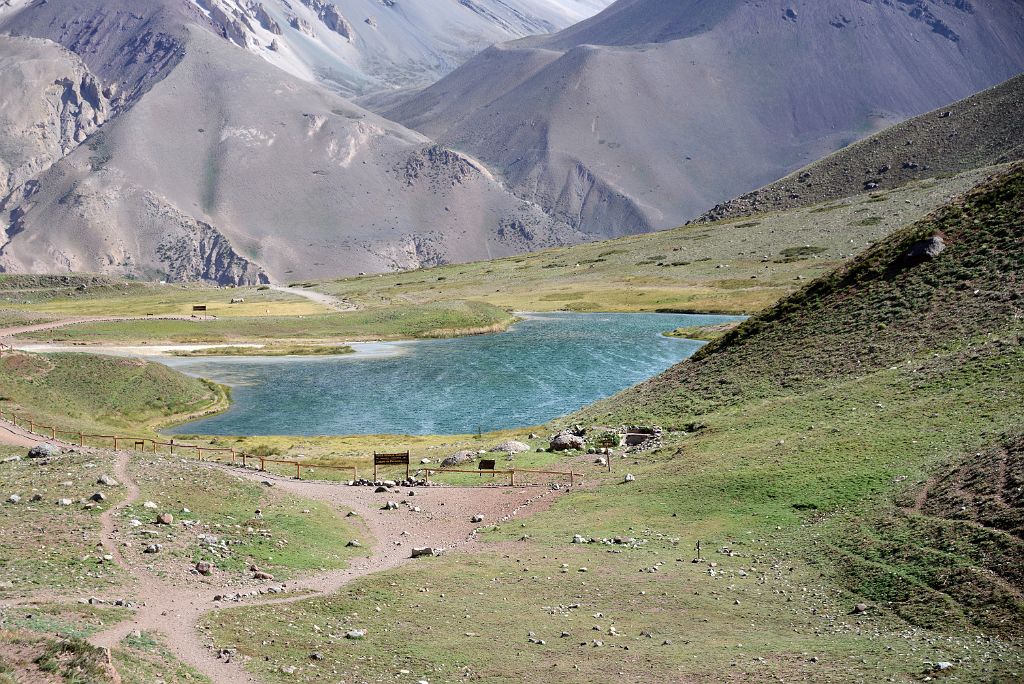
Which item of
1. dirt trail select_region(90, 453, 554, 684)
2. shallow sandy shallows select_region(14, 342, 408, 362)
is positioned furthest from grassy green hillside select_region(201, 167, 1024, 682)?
shallow sandy shallows select_region(14, 342, 408, 362)

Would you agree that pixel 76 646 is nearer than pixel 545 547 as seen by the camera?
Yes

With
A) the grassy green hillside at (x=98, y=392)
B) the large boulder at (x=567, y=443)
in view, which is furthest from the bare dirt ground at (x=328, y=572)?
the grassy green hillside at (x=98, y=392)

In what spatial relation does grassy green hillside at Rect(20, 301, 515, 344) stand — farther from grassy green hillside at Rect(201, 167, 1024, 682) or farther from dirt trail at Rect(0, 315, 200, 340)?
grassy green hillside at Rect(201, 167, 1024, 682)

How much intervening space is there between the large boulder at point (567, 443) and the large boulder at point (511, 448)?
192 cm

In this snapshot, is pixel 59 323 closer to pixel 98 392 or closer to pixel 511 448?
pixel 98 392

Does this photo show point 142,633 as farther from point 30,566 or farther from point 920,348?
point 920,348

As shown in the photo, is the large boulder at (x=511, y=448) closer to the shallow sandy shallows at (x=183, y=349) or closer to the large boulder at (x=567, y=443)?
the large boulder at (x=567, y=443)

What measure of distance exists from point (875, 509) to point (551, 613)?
13.0m

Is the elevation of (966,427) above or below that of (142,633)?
above

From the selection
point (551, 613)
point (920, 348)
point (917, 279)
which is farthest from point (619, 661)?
point (917, 279)

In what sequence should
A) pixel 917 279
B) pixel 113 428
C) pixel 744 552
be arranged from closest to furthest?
1. pixel 744 552
2. pixel 917 279
3. pixel 113 428

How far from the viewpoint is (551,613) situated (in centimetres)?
2886

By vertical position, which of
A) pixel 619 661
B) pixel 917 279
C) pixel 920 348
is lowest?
pixel 619 661

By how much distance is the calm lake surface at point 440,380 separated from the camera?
3450 inches
